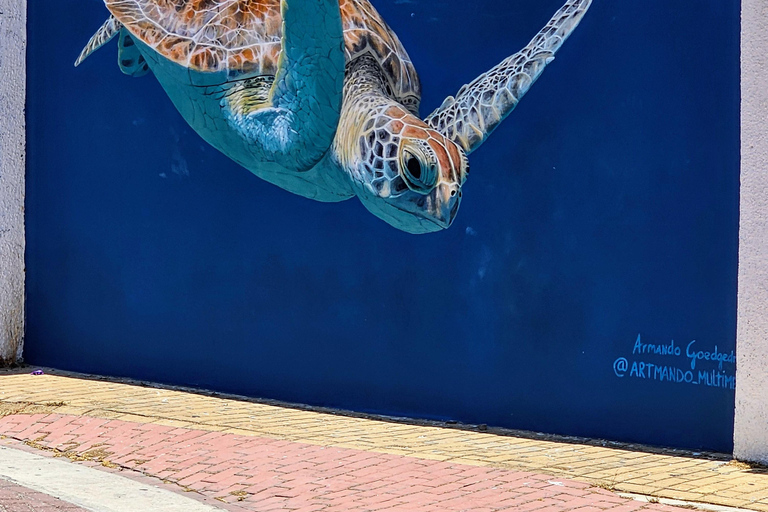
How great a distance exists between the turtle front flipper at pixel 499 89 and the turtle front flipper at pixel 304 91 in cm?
70

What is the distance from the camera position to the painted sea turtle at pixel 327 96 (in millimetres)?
6820

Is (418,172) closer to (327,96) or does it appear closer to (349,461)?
(327,96)

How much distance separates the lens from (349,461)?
6.09m

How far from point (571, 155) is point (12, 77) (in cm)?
546

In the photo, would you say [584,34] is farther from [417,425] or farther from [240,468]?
[240,468]

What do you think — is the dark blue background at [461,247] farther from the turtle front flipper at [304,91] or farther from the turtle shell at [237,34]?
the turtle front flipper at [304,91]

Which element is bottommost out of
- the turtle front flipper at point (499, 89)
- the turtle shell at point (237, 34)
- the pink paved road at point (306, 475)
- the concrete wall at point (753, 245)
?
the pink paved road at point (306, 475)

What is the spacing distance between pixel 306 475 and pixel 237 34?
350 centimetres

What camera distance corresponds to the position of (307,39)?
7.05 metres

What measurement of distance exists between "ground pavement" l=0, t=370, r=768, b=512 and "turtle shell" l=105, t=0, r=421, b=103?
238cm

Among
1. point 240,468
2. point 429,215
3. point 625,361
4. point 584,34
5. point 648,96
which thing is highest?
point 584,34

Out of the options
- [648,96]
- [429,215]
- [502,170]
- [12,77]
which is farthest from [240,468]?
[12,77]

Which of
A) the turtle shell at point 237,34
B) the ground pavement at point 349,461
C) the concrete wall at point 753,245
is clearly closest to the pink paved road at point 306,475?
the ground pavement at point 349,461

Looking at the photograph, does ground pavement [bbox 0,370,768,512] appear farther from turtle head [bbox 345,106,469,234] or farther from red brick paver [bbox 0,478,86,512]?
turtle head [bbox 345,106,469,234]
